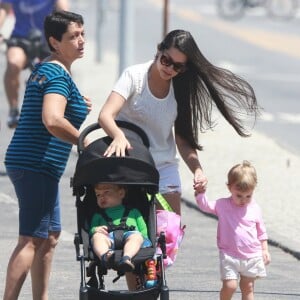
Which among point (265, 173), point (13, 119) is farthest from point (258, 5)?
point (265, 173)

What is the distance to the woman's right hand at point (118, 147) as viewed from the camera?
7.27 m

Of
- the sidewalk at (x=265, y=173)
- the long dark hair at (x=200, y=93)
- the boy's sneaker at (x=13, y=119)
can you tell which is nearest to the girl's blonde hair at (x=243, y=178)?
the long dark hair at (x=200, y=93)

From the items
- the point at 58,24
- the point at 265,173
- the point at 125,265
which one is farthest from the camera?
the point at 265,173

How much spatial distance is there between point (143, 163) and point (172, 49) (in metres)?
0.74

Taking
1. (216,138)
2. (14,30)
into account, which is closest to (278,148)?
(216,138)

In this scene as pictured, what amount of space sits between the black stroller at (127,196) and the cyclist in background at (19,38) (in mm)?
7680

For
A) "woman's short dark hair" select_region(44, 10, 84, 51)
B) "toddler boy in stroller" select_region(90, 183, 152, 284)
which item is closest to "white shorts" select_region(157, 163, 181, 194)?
"toddler boy in stroller" select_region(90, 183, 152, 284)

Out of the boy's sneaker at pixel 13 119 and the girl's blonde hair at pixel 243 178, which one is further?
the boy's sneaker at pixel 13 119

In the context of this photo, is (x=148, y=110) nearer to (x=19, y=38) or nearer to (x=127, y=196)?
(x=127, y=196)

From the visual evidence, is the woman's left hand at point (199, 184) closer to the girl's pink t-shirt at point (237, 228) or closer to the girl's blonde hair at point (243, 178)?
the girl's pink t-shirt at point (237, 228)

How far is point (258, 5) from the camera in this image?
44.0 metres

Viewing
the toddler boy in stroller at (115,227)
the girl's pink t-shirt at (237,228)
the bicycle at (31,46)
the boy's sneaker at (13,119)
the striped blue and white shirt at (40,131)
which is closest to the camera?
the toddler boy in stroller at (115,227)

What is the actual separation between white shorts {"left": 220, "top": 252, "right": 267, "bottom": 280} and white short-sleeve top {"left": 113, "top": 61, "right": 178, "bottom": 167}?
630 mm

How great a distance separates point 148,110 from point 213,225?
3.61 metres
